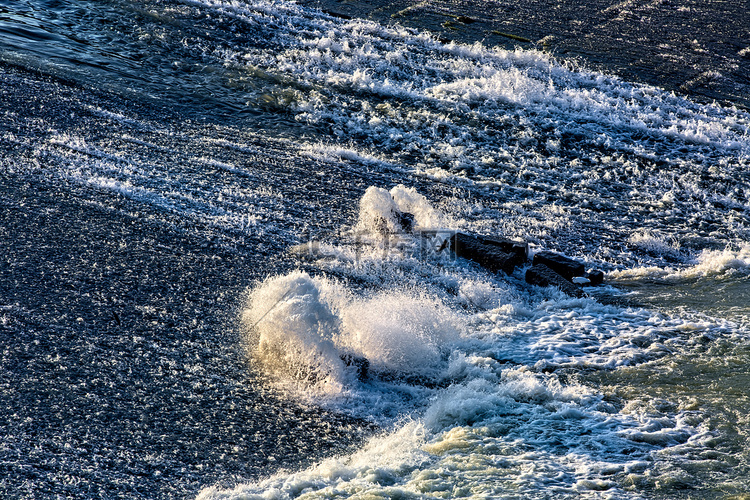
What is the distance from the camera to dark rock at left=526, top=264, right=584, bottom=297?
579 cm

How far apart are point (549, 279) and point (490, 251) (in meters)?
0.64

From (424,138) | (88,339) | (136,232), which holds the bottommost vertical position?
(88,339)

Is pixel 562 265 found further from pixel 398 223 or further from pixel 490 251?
pixel 398 223

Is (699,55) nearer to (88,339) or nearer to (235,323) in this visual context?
(235,323)

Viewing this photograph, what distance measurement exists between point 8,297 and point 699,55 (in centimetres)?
1144

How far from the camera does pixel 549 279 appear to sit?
583 centimetres

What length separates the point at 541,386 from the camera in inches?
177

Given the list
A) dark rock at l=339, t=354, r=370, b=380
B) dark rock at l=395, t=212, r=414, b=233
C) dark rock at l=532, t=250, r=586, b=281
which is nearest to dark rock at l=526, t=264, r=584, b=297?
dark rock at l=532, t=250, r=586, b=281

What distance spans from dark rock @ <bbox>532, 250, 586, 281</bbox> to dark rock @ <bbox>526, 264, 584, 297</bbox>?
120mm

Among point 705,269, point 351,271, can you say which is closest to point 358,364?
point 351,271

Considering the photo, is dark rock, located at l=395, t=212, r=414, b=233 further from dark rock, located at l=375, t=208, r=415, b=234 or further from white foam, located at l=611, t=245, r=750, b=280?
white foam, located at l=611, t=245, r=750, b=280

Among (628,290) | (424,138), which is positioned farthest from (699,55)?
(628,290)

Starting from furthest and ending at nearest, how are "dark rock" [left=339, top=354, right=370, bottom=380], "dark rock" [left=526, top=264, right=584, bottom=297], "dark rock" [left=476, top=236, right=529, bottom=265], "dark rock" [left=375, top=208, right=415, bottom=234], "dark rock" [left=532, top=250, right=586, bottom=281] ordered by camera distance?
"dark rock" [left=375, top=208, right=415, bottom=234]
"dark rock" [left=476, top=236, right=529, bottom=265]
"dark rock" [left=532, top=250, right=586, bottom=281]
"dark rock" [left=526, top=264, right=584, bottom=297]
"dark rock" [left=339, top=354, right=370, bottom=380]

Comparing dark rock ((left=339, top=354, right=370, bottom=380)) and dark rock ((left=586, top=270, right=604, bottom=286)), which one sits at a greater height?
dark rock ((left=586, top=270, right=604, bottom=286))
